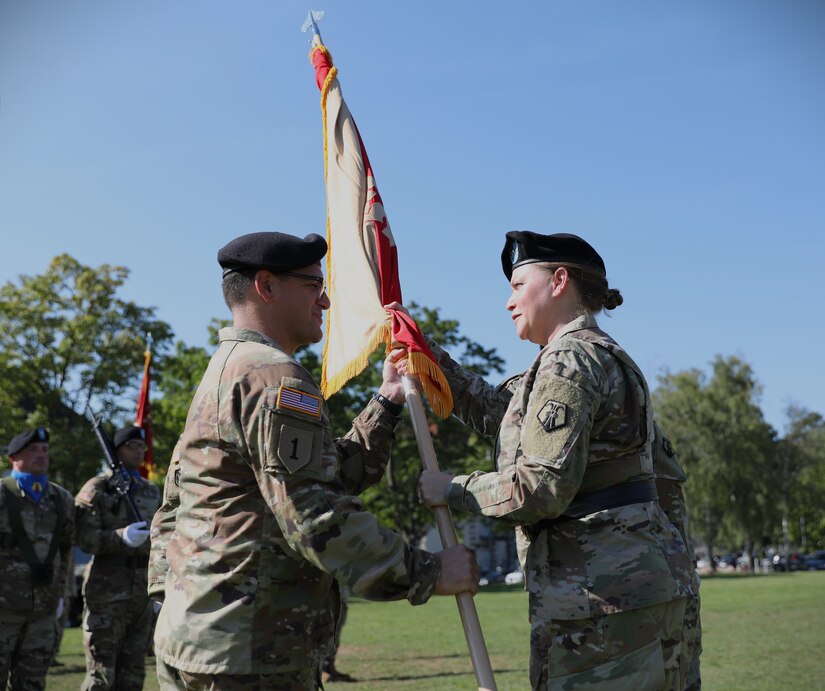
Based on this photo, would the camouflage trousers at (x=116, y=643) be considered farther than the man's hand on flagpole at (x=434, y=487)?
Yes

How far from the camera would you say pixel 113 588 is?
9.27m

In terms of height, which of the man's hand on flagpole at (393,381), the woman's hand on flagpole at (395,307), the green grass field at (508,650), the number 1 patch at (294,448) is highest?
the woman's hand on flagpole at (395,307)

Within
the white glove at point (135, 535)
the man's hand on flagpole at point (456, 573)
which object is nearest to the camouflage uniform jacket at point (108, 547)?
the white glove at point (135, 535)

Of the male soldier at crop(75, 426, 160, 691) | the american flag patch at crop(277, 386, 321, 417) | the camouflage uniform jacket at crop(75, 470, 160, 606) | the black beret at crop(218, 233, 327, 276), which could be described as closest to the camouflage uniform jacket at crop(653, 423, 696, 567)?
the black beret at crop(218, 233, 327, 276)

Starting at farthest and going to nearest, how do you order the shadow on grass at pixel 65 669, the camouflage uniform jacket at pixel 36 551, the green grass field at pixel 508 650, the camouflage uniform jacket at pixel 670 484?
the shadow on grass at pixel 65 669, the green grass field at pixel 508 650, the camouflage uniform jacket at pixel 36 551, the camouflage uniform jacket at pixel 670 484

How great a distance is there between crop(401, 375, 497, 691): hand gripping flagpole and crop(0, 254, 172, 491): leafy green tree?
3137cm

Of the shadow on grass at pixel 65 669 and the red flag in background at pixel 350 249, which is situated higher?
the red flag in background at pixel 350 249

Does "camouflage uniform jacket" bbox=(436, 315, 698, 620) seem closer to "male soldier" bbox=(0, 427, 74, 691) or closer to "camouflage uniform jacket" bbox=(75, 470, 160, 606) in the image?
"male soldier" bbox=(0, 427, 74, 691)

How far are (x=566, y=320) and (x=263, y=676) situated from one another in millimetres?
2009

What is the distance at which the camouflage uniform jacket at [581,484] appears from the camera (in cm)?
359

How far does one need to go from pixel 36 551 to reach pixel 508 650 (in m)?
8.04

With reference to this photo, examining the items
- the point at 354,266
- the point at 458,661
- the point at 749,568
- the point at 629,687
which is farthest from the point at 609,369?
the point at 749,568

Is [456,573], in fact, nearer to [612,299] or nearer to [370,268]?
[612,299]

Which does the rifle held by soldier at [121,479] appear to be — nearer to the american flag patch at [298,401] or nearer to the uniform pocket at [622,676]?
the american flag patch at [298,401]
